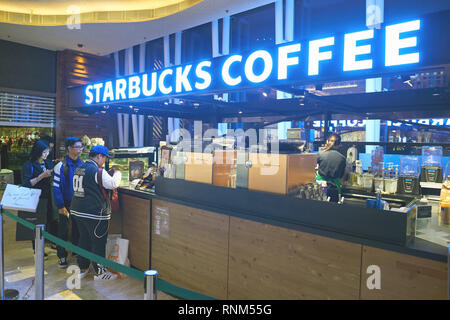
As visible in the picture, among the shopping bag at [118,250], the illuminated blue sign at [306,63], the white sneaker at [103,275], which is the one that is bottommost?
the white sneaker at [103,275]

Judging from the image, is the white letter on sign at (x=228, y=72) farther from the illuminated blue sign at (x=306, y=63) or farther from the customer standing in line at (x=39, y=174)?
the customer standing in line at (x=39, y=174)

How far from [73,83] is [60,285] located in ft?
18.7

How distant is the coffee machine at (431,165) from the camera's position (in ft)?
12.9

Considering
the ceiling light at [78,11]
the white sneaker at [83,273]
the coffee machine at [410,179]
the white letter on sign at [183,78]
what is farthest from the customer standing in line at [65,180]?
the coffee machine at [410,179]

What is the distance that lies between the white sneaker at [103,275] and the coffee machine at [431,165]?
3.91 metres

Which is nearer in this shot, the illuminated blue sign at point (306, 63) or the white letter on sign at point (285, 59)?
the illuminated blue sign at point (306, 63)

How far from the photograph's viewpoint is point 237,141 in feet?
12.8

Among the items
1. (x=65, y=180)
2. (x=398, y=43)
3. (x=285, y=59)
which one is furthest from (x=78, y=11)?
(x=398, y=43)

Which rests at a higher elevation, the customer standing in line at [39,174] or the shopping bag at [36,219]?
the customer standing in line at [39,174]

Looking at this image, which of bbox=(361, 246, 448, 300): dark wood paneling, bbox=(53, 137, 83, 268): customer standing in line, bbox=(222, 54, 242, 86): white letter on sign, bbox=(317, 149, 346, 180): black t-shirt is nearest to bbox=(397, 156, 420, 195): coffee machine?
bbox=(317, 149, 346, 180): black t-shirt

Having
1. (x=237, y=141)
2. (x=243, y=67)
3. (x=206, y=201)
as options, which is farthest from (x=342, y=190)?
(x=243, y=67)

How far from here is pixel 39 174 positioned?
4066 millimetres

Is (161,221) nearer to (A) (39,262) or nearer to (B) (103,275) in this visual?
(B) (103,275)
